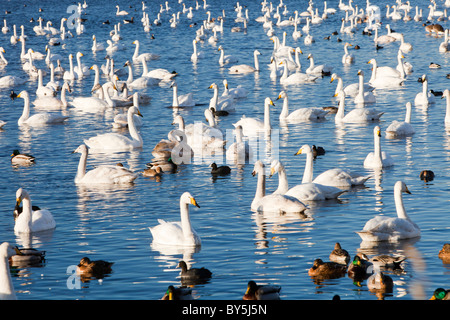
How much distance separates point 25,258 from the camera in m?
15.2

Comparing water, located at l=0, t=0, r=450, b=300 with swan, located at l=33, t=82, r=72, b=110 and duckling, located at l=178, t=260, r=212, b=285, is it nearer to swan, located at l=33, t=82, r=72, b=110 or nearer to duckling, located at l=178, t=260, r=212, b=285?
duckling, located at l=178, t=260, r=212, b=285

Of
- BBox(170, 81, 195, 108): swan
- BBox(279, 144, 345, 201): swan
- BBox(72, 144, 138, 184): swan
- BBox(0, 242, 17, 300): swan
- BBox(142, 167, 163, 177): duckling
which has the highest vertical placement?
BBox(0, 242, 17, 300): swan

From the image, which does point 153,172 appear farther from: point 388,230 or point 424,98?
point 424,98

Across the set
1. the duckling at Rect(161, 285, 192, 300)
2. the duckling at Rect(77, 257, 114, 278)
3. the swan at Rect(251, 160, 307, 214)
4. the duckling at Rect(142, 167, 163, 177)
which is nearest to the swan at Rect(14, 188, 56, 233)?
the duckling at Rect(77, 257, 114, 278)

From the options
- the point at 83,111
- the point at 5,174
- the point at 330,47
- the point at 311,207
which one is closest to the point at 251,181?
the point at 311,207

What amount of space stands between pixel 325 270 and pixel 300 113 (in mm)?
17140

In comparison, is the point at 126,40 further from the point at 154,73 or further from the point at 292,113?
the point at 292,113

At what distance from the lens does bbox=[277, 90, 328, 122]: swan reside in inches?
1200

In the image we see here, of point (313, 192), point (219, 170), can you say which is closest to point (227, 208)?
point (313, 192)

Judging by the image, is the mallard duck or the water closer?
the mallard duck

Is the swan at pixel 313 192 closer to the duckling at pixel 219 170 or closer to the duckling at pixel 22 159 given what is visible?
the duckling at pixel 219 170

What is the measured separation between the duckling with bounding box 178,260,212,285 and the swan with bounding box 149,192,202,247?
6.67ft

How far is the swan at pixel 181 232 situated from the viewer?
1589 cm

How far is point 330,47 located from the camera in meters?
55.5
